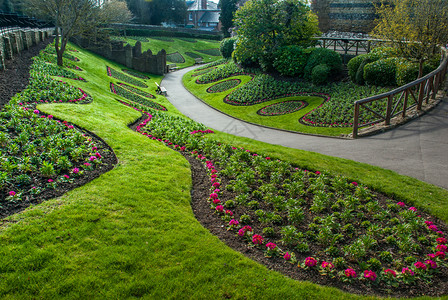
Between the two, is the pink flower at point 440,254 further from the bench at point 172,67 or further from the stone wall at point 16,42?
the bench at point 172,67

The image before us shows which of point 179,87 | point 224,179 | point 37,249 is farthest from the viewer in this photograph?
point 179,87

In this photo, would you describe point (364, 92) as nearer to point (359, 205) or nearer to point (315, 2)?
point (359, 205)

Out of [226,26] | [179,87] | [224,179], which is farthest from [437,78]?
[226,26]

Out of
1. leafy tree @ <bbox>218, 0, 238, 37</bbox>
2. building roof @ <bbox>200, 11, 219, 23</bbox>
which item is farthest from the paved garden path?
building roof @ <bbox>200, 11, 219, 23</bbox>

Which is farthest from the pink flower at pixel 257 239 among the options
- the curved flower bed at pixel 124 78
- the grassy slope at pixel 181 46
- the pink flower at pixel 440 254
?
the grassy slope at pixel 181 46

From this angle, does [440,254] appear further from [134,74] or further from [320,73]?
[134,74]

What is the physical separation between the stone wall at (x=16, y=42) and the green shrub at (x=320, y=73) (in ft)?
60.0

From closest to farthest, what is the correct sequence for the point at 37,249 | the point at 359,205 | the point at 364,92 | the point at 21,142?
the point at 37,249, the point at 359,205, the point at 21,142, the point at 364,92

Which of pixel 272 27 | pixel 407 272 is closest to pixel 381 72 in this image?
pixel 272 27

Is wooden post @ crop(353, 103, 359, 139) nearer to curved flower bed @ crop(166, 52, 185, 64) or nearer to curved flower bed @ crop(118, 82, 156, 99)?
curved flower bed @ crop(118, 82, 156, 99)

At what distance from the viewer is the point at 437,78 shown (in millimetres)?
15469

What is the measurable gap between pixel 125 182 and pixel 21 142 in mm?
3090

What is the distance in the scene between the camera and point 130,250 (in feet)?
17.6

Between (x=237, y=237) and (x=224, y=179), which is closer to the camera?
(x=237, y=237)
